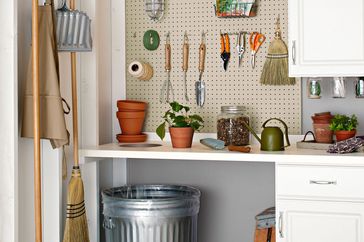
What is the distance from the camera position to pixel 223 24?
3.40 metres

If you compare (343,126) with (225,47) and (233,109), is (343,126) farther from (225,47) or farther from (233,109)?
(225,47)

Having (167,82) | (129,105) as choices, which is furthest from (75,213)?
(167,82)

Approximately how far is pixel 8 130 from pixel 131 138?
1.00 meters

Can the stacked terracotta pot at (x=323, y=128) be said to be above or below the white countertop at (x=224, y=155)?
above

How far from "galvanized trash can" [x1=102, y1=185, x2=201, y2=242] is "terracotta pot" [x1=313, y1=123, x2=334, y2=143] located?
70cm

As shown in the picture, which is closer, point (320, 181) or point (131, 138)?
point (320, 181)

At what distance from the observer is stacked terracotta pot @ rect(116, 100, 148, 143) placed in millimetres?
3410

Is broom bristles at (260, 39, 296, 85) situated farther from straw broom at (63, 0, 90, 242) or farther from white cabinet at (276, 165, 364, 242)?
straw broom at (63, 0, 90, 242)

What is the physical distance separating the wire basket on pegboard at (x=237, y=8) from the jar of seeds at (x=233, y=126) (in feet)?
1.71

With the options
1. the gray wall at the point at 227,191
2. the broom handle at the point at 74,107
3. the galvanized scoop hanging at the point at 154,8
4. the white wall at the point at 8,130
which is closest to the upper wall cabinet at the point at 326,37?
the gray wall at the point at 227,191

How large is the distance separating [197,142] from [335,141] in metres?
0.78

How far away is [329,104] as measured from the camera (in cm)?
323

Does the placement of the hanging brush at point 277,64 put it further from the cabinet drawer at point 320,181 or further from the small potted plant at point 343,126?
the cabinet drawer at point 320,181

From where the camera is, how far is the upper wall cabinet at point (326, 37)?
2873mm
